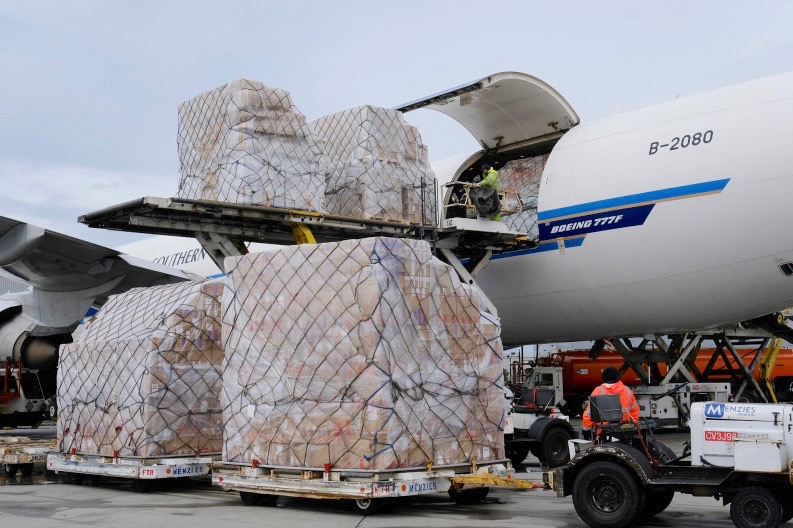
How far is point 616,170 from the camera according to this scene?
51.6ft

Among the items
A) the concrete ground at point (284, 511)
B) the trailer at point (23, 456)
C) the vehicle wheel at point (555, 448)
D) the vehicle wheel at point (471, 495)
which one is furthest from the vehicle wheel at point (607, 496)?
the trailer at point (23, 456)

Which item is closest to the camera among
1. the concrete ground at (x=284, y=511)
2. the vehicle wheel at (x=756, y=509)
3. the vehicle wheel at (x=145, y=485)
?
the vehicle wheel at (x=756, y=509)

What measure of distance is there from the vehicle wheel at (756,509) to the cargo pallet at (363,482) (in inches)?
88.6

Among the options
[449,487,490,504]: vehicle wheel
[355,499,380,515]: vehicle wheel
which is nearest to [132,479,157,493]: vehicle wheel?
[355,499,380,515]: vehicle wheel

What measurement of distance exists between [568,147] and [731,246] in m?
3.87

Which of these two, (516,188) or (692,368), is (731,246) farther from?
(692,368)

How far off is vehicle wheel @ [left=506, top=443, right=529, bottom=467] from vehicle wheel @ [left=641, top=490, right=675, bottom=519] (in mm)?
4416

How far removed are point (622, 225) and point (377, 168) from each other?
4.65 m

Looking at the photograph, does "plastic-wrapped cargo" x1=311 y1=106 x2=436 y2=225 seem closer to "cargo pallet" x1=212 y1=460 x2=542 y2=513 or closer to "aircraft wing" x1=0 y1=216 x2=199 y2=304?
"aircraft wing" x1=0 y1=216 x2=199 y2=304

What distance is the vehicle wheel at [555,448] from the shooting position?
14.3 metres

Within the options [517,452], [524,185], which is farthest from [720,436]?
[524,185]

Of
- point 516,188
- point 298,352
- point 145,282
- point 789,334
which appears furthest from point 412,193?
point 789,334

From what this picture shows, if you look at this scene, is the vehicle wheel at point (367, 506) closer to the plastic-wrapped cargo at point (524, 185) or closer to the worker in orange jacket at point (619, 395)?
the worker in orange jacket at point (619, 395)

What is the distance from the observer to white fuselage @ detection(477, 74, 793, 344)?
46.5 ft
